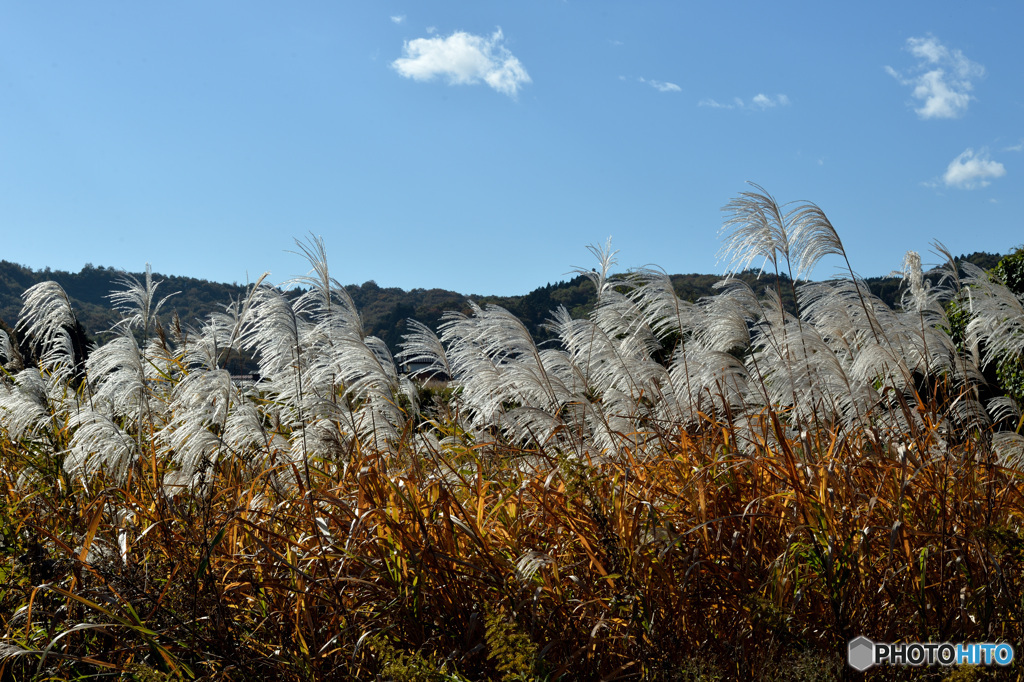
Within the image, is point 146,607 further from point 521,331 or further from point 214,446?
point 521,331

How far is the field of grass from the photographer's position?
2.44 metres

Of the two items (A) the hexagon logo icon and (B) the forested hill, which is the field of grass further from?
(B) the forested hill

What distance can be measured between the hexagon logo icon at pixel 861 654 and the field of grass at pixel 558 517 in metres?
0.03

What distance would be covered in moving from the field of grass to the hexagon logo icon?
0.11ft

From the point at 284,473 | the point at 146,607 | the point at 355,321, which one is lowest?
the point at 146,607

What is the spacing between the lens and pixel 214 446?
11.4 ft

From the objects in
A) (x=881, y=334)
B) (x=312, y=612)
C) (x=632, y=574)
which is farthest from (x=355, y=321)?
(x=881, y=334)

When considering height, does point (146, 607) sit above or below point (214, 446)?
below

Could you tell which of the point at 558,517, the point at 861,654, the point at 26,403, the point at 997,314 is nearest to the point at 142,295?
the point at 26,403

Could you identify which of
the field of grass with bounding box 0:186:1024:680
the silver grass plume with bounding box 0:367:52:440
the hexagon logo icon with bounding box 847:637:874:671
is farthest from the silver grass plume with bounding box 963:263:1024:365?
the silver grass plume with bounding box 0:367:52:440

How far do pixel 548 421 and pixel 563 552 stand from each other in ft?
2.32

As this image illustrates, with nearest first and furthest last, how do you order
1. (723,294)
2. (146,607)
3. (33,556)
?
(33,556)
(146,607)
(723,294)

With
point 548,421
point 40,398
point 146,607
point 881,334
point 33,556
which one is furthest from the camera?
point 40,398

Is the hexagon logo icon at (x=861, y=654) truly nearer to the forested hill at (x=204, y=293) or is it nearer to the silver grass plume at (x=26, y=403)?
the silver grass plume at (x=26, y=403)
